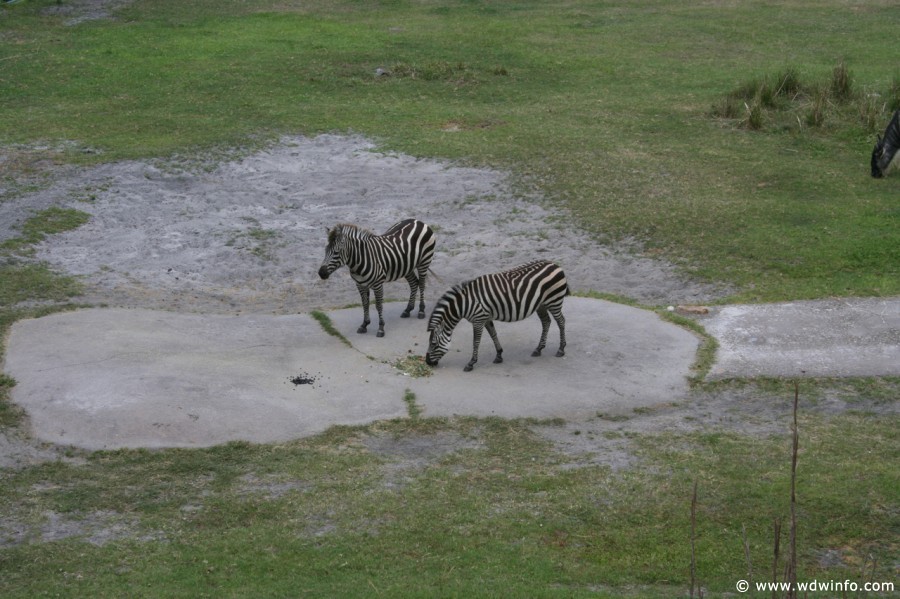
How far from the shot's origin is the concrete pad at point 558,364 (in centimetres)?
1216

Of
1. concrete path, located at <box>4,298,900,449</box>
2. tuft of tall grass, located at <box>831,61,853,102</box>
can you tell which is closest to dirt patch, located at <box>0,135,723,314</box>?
concrete path, located at <box>4,298,900,449</box>

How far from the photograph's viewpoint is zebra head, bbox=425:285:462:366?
42.8 ft

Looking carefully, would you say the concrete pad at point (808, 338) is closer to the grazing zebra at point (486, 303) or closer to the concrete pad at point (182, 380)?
the grazing zebra at point (486, 303)

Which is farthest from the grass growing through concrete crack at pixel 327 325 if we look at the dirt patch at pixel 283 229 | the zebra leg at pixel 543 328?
the zebra leg at pixel 543 328

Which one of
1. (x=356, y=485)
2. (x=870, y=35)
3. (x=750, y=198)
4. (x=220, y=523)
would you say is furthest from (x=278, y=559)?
(x=870, y=35)

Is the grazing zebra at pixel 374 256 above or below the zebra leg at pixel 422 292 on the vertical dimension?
above

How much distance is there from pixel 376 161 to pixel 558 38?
12092 millimetres

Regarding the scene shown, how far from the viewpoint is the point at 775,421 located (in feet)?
38.5

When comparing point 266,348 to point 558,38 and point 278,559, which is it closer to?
point 278,559

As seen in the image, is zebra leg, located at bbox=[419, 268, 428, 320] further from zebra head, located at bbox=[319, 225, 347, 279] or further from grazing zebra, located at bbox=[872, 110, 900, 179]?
grazing zebra, located at bbox=[872, 110, 900, 179]

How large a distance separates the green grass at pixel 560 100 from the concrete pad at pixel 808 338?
651 millimetres

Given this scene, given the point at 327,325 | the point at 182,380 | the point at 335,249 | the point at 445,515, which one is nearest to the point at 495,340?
the point at 327,325

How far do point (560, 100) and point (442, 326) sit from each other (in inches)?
525

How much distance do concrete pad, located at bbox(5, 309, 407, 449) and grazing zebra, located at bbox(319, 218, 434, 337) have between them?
848mm
